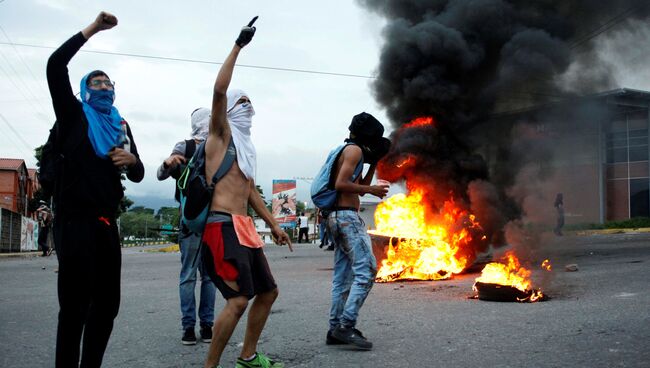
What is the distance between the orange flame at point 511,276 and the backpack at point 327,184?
279 centimetres

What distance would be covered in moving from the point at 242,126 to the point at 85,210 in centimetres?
112

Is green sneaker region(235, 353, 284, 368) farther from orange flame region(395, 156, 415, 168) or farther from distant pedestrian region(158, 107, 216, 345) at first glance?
orange flame region(395, 156, 415, 168)

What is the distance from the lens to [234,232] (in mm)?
3586

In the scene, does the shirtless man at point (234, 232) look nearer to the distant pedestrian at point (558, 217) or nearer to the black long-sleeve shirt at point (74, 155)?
the black long-sleeve shirt at point (74, 155)

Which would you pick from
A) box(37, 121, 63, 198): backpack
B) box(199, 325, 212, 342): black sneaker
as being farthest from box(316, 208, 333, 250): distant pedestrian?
box(37, 121, 63, 198): backpack

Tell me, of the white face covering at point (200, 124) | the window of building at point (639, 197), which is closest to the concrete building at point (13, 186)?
the window of building at point (639, 197)

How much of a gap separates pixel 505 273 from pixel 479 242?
340 cm

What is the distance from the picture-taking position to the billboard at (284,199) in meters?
39.4

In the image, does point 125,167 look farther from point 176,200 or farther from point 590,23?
point 590,23

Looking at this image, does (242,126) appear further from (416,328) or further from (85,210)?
(416,328)

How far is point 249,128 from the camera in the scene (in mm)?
3955

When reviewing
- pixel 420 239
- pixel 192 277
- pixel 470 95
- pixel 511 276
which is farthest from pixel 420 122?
pixel 192 277

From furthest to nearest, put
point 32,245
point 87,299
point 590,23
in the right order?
1. point 32,245
2. point 590,23
3. point 87,299

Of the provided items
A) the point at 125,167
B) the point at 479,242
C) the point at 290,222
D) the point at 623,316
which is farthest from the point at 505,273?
the point at 290,222
